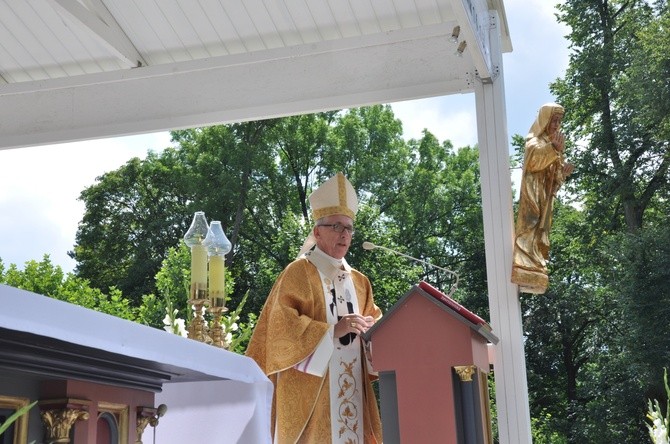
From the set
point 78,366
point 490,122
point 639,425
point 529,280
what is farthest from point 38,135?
point 639,425

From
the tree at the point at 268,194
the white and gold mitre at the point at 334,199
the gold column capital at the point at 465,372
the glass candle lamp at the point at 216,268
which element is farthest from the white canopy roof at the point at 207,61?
the tree at the point at 268,194

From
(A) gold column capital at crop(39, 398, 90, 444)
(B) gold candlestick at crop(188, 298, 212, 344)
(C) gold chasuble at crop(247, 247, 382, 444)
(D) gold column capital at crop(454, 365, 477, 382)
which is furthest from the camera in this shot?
(C) gold chasuble at crop(247, 247, 382, 444)

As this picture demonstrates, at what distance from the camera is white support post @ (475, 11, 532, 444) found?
4426mm

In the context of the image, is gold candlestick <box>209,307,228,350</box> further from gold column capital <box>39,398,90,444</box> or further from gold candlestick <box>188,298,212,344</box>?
gold column capital <box>39,398,90,444</box>

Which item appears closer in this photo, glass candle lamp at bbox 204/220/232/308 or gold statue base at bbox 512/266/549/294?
glass candle lamp at bbox 204/220/232/308

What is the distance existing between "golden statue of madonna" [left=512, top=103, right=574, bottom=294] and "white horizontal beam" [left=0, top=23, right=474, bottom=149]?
1.73ft

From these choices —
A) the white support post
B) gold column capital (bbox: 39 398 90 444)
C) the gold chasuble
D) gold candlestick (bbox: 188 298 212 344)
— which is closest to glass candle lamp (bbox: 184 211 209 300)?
gold candlestick (bbox: 188 298 212 344)

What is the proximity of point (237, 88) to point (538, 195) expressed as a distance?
190 centimetres

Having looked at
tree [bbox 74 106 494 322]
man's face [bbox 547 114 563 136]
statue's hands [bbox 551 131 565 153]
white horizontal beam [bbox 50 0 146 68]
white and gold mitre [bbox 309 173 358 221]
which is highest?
tree [bbox 74 106 494 322]

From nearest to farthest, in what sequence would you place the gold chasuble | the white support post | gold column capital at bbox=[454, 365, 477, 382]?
gold column capital at bbox=[454, 365, 477, 382]
the gold chasuble
the white support post

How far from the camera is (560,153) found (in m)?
4.66

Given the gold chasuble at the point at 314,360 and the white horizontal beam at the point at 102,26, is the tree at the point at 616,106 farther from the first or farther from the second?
the gold chasuble at the point at 314,360

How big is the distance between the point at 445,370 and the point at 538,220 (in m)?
1.43

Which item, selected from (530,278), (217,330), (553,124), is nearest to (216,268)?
(217,330)
